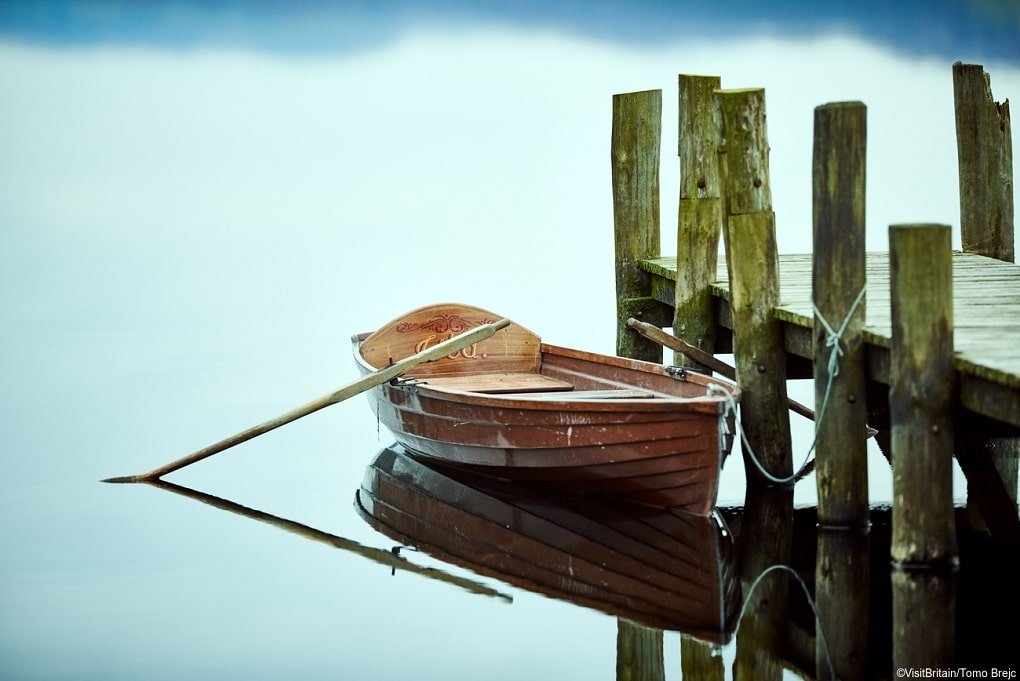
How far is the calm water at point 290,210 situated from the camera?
1057cm

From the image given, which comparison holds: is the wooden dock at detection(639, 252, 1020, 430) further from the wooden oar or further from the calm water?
the calm water

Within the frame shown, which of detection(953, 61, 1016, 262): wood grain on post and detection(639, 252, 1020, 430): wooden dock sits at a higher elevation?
detection(953, 61, 1016, 262): wood grain on post

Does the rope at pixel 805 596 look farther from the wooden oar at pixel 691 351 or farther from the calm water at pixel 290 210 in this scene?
the wooden oar at pixel 691 351

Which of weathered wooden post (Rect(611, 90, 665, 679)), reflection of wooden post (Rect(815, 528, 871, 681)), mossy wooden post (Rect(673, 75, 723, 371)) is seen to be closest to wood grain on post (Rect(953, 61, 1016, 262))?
mossy wooden post (Rect(673, 75, 723, 371))

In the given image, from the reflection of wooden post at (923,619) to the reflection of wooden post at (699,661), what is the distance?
73 cm

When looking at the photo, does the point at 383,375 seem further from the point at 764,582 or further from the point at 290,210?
the point at 290,210

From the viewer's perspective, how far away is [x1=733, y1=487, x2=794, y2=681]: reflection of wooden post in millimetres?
6820

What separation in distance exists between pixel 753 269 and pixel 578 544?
179cm

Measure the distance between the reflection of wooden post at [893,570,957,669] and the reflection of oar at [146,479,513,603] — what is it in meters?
1.89

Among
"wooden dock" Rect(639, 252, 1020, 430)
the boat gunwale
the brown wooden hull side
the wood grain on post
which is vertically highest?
the wood grain on post

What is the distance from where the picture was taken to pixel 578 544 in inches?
336

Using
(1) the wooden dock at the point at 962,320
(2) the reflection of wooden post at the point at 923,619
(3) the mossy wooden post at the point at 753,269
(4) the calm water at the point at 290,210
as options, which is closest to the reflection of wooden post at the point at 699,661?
(2) the reflection of wooden post at the point at 923,619

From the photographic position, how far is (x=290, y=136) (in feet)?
93.0

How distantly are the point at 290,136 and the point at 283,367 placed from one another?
12.8m
